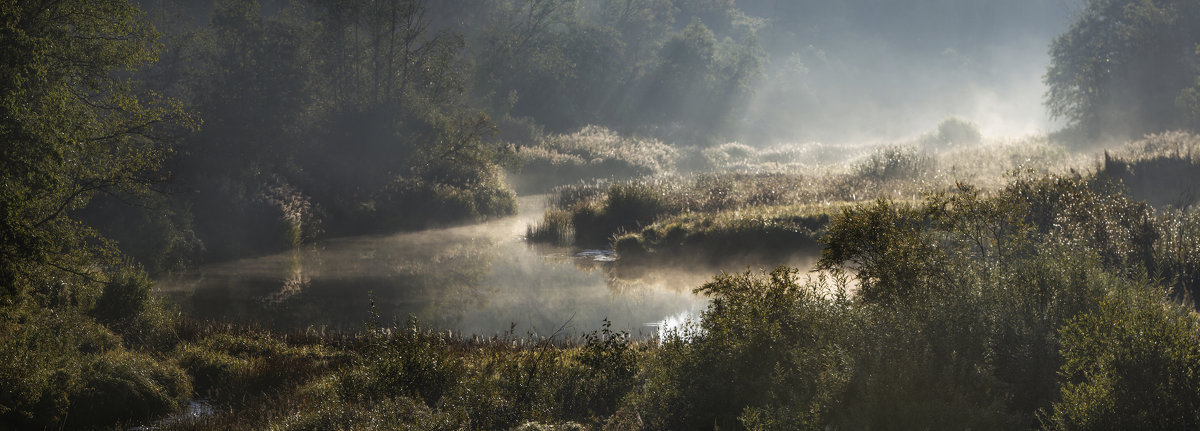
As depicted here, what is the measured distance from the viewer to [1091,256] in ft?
28.2

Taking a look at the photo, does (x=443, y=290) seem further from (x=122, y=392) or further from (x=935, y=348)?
(x=935, y=348)

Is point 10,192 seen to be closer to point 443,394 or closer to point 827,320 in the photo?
point 443,394

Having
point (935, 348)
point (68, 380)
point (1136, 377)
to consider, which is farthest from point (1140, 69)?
point (68, 380)

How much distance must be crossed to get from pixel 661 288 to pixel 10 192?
11.7 m

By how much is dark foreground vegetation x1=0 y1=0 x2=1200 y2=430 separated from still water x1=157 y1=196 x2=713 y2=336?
4.21ft

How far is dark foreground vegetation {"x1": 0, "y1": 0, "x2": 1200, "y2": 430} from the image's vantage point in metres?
7.04

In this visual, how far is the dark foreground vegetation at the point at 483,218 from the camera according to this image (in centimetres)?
704

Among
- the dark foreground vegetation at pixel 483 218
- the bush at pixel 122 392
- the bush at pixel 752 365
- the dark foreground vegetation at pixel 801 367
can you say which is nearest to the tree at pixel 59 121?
the dark foreground vegetation at pixel 483 218

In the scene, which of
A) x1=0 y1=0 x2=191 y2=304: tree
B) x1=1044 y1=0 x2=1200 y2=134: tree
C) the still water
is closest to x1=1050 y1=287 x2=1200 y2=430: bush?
the still water

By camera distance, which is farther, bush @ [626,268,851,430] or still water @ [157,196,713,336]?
still water @ [157,196,713,336]

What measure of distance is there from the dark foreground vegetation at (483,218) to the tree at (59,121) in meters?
0.06

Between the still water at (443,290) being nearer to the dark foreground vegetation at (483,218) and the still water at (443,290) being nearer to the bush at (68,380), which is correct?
the dark foreground vegetation at (483,218)

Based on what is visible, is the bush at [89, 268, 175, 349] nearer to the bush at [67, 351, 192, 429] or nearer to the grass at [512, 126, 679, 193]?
the bush at [67, 351, 192, 429]

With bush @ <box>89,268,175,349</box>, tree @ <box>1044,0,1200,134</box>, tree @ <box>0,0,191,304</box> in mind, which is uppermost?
tree @ <box>1044,0,1200,134</box>
